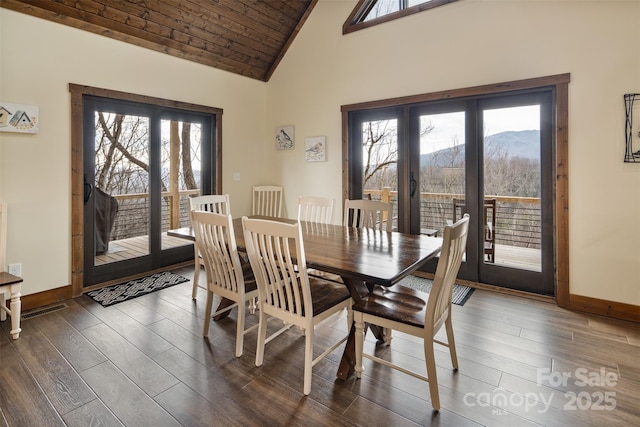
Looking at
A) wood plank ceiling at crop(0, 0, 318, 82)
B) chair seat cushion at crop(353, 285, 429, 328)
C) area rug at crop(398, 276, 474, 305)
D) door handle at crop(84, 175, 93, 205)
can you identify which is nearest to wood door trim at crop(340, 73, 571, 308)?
area rug at crop(398, 276, 474, 305)

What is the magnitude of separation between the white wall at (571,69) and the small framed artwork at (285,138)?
84 cm

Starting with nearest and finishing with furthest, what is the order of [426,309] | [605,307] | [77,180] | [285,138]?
[426,309], [605,307], [77,180], [285,138]

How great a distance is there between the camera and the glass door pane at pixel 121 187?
3549mm

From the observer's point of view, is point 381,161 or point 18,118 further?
point 381,161

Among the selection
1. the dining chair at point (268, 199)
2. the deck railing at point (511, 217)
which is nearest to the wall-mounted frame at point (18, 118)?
the dining chair at point (268, 199)

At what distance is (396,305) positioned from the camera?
1931 millimetres

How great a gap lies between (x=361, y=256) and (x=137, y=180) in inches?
119

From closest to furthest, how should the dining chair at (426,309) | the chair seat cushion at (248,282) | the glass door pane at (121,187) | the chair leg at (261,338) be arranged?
the dining chair at (426,309), the chair leg at (261,338), the chair seat cushion at (248,282), the glass door pane at (121,187)

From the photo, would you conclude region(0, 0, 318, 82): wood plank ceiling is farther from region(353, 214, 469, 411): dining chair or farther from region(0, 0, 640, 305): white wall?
region(353, 214, 469, 411): dining chair

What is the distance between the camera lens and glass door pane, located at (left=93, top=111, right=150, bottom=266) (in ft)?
11.6

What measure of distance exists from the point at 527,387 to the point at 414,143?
8.61 feet

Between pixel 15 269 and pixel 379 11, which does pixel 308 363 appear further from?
pixel 379 11

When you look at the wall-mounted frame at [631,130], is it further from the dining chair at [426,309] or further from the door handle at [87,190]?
the door handle at [87,190]

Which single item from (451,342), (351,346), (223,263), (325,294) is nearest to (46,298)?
(223,263)
